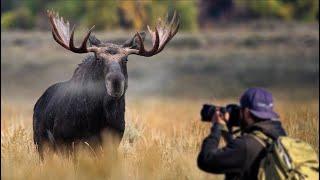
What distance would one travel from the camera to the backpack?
25.0 feet

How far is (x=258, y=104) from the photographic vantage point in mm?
7828


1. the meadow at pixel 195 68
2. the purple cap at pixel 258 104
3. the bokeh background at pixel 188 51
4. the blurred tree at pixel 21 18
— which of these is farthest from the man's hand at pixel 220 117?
the blurred tree at pixel 21 18

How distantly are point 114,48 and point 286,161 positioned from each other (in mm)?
3989

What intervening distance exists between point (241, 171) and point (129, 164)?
3.22 m

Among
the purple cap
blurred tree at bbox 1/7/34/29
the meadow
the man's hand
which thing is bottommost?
the meadow

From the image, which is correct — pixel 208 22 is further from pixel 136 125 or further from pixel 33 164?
pixel 33 164

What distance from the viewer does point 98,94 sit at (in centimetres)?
1139

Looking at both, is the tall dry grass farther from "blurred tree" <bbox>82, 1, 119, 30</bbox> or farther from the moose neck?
"blurred tree" <bbox>82, 1, 119, 30</bbox>

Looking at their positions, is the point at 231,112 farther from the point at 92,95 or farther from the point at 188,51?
the point at 188,51

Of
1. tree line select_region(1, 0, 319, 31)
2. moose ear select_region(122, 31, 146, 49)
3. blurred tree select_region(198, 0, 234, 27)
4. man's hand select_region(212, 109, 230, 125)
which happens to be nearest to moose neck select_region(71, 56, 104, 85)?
moose ear select_region(122, 31, 146, 49)

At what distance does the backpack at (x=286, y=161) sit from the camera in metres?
7.63

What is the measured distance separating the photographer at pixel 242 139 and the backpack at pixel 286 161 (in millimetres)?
61

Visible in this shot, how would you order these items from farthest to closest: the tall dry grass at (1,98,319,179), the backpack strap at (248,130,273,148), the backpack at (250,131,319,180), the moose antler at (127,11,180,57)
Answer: the moose antler at (127,11,180,57) < the tall dry grass at (1,98,319,179) < the backpack strap at (248,130,273,148) < the backpack at (250,131,319,180)

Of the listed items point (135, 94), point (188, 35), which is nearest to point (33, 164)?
point (135, 94)
